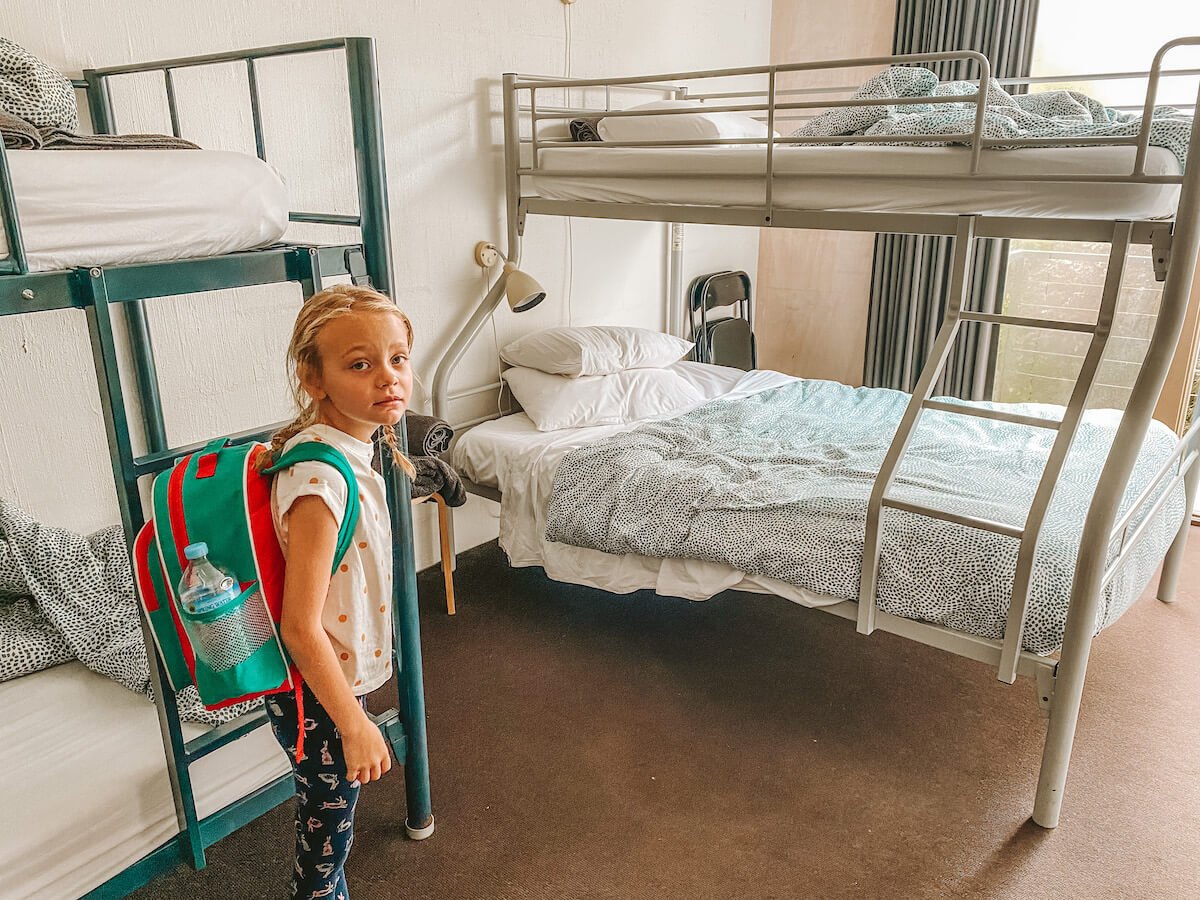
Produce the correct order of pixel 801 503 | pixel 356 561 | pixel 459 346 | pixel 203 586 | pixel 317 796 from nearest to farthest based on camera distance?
pixel 203 586 < pixel 356 561 < pixel 317 796 < pixel 801 503 < pixel 459 346

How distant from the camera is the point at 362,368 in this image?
1.28 meters

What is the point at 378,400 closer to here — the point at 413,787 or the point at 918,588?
the point at 413,787

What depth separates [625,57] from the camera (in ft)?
11.8

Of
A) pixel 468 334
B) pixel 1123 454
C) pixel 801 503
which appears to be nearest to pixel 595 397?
pixel 468 334

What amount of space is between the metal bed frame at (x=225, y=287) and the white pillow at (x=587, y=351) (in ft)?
4.41

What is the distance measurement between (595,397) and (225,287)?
1811 mm

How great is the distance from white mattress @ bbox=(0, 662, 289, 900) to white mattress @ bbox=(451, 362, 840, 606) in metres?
1.02

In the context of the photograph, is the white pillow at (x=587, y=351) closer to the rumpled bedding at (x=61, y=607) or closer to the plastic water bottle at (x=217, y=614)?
the rumpled bedding at (x=61, y=607)

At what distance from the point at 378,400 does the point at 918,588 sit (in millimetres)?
1344

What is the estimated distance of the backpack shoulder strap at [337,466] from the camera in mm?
1241

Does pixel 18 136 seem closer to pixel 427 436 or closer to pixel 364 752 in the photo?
pixel 364 752

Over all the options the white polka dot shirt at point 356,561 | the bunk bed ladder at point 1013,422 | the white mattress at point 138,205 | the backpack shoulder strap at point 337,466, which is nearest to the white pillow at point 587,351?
the bunk bed ladder at point 1013,422

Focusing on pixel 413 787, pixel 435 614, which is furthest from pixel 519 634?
pixel 413 787

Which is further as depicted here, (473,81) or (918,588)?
(473,81)
